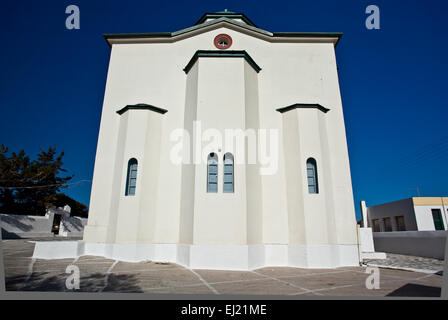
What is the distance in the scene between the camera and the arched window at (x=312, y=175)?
8.02 meters

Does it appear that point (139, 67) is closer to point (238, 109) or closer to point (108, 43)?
point (108, 43)

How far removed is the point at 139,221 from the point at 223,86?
5414 millimetres

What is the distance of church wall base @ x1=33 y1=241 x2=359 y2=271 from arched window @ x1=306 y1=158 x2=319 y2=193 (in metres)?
1.85

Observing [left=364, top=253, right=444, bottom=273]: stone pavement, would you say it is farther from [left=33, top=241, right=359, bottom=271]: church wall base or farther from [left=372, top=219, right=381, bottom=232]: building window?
[left=372, top=219, right=381, bottom=232]: building window

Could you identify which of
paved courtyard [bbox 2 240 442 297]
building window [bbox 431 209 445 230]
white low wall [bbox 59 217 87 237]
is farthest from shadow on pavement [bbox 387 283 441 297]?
white low wall [bbox 59 217 87 237]

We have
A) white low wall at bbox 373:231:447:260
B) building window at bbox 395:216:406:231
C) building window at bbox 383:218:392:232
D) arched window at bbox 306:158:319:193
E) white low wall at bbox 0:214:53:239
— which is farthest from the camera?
building window at bbox 383:218:392:232

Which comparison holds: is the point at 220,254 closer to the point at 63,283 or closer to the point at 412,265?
the point at 63,283

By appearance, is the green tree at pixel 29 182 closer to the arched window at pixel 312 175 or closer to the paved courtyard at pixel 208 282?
the paved courtyard at pixel 208 282

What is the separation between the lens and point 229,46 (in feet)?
31.3

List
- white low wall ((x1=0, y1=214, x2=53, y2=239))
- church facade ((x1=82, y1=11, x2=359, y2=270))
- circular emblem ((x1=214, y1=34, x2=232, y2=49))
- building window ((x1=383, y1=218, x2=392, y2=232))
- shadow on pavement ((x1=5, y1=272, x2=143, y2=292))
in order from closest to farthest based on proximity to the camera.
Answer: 1. shadow on pavement ((x1=5, y1=272, x2=143, y2=292))
2. church facade ((x1=82, y1=11, x2=359, y2=270))
3. circular emblem ((x1=214, y1=34, x2=232, y2=49))
4. white low wall ((x1=0, y1=214, x2=53, y2=239))
5. building window ((x1=383, y1=218, x2=392, y2=232))

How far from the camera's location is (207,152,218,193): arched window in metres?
7.40

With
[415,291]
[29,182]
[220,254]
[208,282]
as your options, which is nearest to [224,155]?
[220,254]

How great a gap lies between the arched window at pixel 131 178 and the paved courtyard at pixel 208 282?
2.55 metres

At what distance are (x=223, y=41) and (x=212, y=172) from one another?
5.67m
